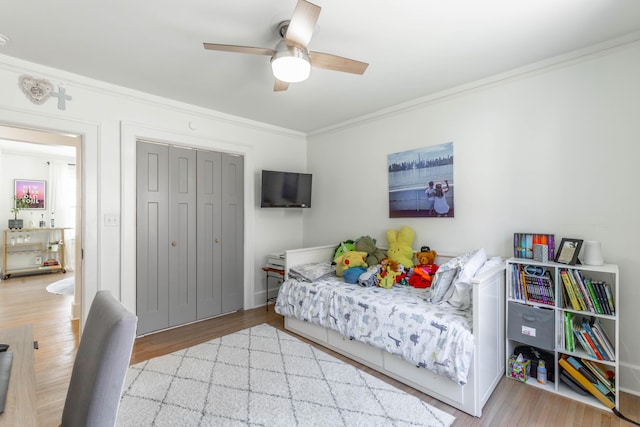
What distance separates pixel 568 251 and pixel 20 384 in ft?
9.63

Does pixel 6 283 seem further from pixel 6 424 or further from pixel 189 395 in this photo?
pixel 6 424


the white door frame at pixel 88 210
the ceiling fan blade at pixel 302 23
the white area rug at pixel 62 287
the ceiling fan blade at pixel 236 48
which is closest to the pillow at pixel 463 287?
the ceiling fan blade at pixel 302 23

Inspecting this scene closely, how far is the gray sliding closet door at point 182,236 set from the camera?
3.35 metres

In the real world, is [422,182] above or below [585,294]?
above

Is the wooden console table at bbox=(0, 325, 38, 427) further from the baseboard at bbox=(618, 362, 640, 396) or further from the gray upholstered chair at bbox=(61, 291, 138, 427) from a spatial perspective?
the baseboard at bbox=(618, 362, 640, 396)

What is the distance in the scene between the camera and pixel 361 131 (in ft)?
12.7

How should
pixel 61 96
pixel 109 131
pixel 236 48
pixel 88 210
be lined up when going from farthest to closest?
1. pixel 109 131
2. pixel 88 210
3. pixel 61 96
4. pixel 236 48

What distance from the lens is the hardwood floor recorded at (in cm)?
188

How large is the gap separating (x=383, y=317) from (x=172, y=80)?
2.73 m

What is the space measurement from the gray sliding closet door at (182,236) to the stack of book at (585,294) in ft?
11.2

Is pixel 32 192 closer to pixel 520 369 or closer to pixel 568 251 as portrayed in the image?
pixel 520 369

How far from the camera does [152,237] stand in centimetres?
321

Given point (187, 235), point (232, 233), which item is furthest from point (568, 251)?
point (187, 235)

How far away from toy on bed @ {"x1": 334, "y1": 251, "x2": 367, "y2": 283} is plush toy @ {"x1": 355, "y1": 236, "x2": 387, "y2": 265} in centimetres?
10
